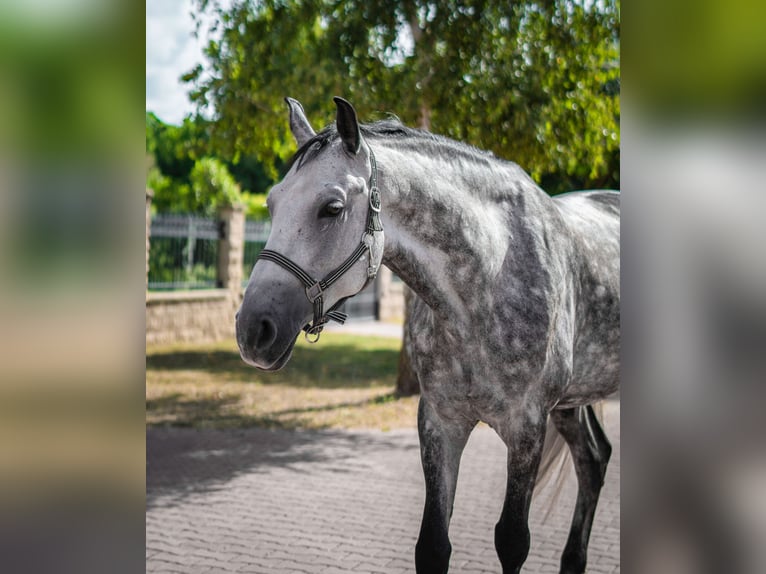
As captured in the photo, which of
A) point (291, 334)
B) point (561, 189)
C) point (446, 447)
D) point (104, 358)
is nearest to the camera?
point (104, 358)

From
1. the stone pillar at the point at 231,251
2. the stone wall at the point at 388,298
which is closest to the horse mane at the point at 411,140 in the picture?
the stone pillar at the point at 231,251

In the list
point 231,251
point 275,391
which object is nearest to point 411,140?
point 275,391

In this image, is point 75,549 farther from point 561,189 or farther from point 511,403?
point 561,189

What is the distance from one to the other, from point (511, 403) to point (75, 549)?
6.73 ft

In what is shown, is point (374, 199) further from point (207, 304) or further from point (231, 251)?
point (231, 251)

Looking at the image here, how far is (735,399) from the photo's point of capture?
1161 mm

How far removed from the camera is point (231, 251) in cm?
1673

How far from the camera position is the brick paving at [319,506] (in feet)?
15.7

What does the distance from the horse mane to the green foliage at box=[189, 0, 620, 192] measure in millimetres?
5930

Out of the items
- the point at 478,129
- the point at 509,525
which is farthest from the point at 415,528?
the point at 478,129

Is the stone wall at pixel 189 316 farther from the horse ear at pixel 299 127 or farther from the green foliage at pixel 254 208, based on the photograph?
the horse ear at pixel 299 127

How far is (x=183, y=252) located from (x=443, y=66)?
8535 mm

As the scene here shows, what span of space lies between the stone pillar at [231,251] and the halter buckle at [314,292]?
14.4 meters

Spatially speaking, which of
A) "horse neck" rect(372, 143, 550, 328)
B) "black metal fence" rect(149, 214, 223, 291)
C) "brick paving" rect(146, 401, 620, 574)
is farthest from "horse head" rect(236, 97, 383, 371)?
"black metal fence" rect(149, 214, 223, 291)
